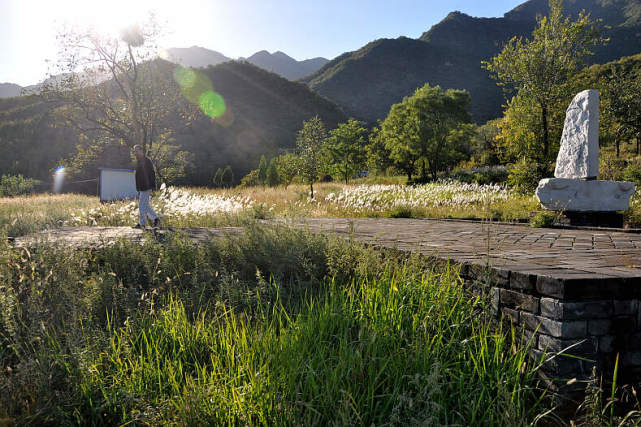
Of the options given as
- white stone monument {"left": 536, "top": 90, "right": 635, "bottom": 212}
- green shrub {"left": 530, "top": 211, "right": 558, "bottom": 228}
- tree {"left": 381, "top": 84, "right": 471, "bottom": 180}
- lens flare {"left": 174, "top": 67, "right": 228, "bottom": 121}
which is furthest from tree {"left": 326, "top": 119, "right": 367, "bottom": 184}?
lens flare {"left": 174, "top": 67, "right": 228, "bottom": 121}

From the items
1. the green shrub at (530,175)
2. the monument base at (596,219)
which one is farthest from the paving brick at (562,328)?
the green shrub at (530,175)

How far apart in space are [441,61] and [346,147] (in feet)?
268

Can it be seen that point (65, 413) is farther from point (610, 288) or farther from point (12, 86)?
point (12, 86)

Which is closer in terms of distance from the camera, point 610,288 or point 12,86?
point 610,288

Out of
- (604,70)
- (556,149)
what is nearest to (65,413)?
(556,149)

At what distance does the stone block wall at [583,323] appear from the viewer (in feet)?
7.18

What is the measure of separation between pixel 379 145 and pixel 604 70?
37257 mm

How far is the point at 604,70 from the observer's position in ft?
158

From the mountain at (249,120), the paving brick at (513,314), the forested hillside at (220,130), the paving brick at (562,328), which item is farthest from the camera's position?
the mountain at (249,120)

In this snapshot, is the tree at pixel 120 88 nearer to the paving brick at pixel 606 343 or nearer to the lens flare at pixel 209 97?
the paving brick at pixel 606 343

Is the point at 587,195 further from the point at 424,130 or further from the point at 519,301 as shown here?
the point at 424,130

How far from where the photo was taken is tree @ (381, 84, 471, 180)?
29172 millimetres

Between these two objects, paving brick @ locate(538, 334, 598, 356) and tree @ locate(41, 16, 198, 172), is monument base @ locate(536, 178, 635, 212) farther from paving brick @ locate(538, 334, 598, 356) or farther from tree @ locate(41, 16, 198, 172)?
tree @ locate(41, 16, 198, 172)

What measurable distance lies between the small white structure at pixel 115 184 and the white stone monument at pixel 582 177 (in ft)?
59.1
